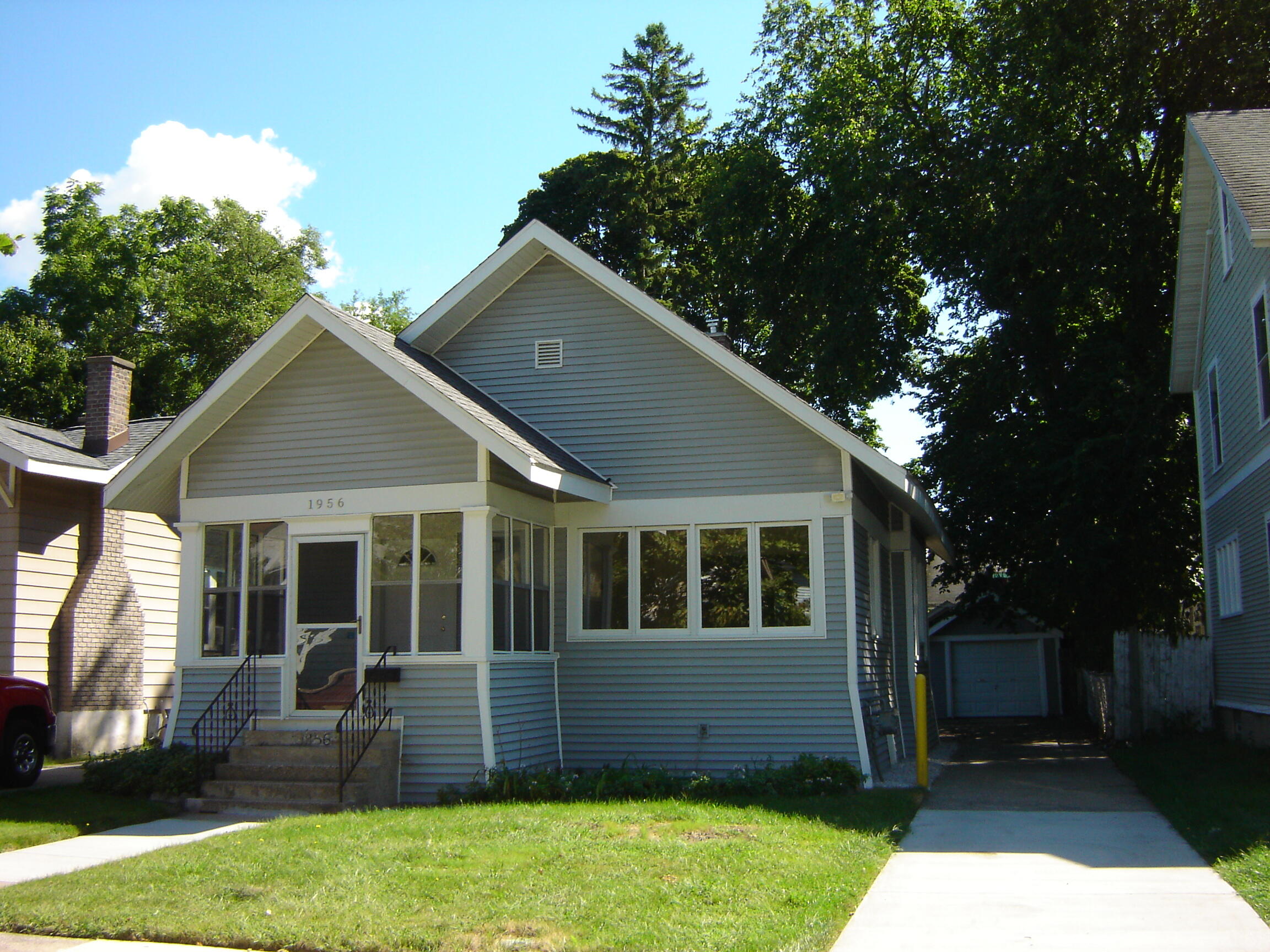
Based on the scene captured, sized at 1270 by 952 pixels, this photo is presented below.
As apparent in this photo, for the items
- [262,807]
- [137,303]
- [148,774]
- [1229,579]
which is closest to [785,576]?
[262,807]

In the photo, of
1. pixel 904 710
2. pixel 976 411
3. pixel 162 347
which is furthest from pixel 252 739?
pixel 162 347

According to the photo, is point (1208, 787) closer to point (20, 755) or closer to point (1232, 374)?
point (1232, 374)

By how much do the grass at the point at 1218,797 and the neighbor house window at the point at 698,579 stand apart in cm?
432

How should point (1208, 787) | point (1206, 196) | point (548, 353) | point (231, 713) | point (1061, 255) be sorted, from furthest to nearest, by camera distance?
point (1061, 255) → point (1206, 196) → point (548, 353) → point (231, 713) → point (1208, 787)

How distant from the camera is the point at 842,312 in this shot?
24141mm

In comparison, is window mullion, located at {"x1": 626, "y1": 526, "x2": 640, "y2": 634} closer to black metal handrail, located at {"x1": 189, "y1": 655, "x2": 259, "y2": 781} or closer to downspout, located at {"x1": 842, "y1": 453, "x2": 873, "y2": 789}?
downspout, located at {"x1": 842, "y1": 453, "x2": 873, "y2": 789}

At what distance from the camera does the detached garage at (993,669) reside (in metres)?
31.7

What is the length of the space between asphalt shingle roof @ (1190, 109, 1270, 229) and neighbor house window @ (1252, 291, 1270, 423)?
1378mm

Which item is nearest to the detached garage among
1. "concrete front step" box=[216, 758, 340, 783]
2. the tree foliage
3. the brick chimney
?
the tree foliage

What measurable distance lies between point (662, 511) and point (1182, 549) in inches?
536

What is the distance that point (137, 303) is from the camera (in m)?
34.4

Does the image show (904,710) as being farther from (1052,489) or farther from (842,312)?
(842,312)

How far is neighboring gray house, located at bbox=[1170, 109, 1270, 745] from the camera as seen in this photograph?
46.4 feet

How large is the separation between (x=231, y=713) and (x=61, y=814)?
219 centimetres
